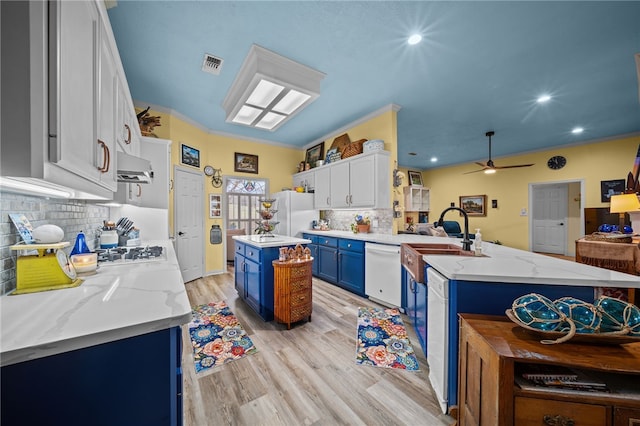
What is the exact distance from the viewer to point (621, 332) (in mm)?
901

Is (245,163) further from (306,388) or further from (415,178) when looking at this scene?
(415,178)

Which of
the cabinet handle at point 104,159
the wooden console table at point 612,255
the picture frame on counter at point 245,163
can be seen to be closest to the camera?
the cabinet handle at point 104,159

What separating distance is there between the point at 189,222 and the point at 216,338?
2587mm

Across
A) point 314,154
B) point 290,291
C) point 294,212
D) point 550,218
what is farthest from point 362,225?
point 550,218

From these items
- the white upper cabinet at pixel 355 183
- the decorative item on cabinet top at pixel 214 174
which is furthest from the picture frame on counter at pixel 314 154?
the decorative item on cabinet top at pixel 214 174

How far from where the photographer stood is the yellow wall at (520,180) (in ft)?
16.2

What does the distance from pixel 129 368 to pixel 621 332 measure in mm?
1796

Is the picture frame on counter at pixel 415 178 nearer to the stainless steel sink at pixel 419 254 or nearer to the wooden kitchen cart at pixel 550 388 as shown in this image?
the stainless steel sink at pixel 419 254

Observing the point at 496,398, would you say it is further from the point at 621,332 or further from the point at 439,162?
the point at 439,162

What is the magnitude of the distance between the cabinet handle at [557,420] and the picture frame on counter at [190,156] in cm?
480

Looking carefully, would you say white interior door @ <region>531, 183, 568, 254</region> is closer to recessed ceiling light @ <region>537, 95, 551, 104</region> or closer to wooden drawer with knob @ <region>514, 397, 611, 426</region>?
recessed ceiling light @ <region>537, 95, 551, 104</region>

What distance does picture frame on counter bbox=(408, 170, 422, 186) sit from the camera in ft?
27.5

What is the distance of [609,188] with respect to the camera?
4.93 m

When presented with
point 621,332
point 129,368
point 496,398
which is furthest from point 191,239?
point 621,332
